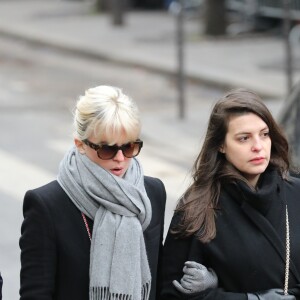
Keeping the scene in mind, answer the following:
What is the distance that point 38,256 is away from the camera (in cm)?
405

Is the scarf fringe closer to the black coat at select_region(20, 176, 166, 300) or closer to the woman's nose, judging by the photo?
the black coat at select_region(20, 176, 166, 300)

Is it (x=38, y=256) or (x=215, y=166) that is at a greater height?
(x=215, y=166)

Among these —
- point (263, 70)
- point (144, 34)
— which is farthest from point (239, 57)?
point (144, 34)

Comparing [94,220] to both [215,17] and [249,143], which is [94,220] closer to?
[249,143]

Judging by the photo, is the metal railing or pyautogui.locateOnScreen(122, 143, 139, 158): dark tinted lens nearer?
pyautogui.locateOnScreen(122, 143, 139, 158): dark tinted lens

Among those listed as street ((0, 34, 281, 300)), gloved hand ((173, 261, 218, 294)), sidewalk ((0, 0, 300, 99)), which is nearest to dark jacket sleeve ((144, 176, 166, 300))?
gloved hand ((173, 261, 218, 294))

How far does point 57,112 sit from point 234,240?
1247 centimetres

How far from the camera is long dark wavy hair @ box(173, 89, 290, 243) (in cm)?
410

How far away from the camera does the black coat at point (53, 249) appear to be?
405 cm

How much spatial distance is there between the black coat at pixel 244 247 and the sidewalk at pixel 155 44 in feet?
41.7

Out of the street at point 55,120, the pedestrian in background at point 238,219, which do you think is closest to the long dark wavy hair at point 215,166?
the pedestrian in background at point 238,219

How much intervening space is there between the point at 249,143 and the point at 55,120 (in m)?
11.7

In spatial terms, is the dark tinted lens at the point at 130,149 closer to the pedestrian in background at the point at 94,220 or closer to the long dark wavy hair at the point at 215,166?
the pedestrian in background at the point at 94,220

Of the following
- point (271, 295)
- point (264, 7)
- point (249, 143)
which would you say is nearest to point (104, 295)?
point (271, 295)
